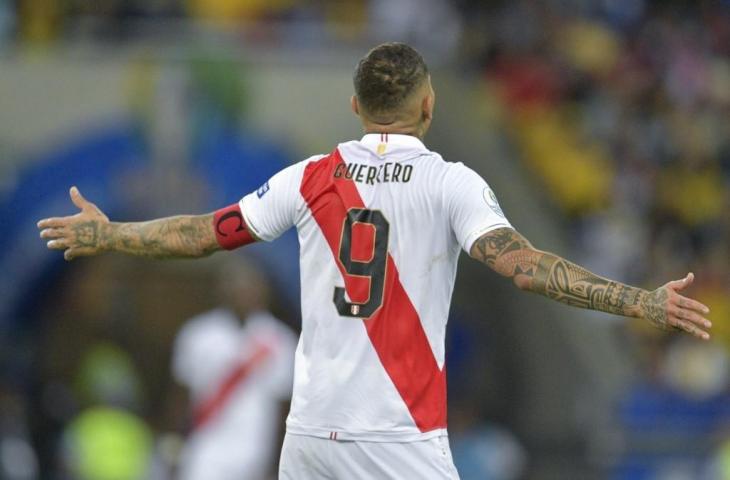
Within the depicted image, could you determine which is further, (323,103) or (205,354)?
(323,103)

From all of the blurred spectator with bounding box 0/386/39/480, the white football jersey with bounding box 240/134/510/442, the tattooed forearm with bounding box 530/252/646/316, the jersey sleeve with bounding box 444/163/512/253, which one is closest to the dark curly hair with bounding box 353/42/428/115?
the white football jersey with bounding box 240/134/510/442

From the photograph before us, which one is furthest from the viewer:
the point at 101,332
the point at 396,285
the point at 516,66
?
the point at 516,66

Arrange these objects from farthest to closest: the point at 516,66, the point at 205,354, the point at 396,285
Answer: the point at 516,66 → the point at 205,354 → the point at 396,285

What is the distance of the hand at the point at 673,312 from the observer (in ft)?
16.1

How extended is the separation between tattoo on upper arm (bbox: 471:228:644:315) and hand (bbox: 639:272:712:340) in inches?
4.6

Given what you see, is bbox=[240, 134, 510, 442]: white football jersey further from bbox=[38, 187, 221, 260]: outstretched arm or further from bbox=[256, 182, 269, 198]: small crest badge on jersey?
bbox=[38, 187, 221, 260]: outstretched arm

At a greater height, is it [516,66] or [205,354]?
[516,66]

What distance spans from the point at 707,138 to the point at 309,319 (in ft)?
46.9

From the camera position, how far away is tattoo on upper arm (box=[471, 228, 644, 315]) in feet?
16.7

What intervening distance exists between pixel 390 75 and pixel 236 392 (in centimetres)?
537

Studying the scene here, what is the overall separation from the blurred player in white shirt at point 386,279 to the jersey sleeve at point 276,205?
→ 0.20ft

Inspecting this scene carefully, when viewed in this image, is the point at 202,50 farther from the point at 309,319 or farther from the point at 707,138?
the point at 309,319

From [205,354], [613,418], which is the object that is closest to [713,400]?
[613,418]

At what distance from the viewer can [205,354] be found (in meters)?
10.4
